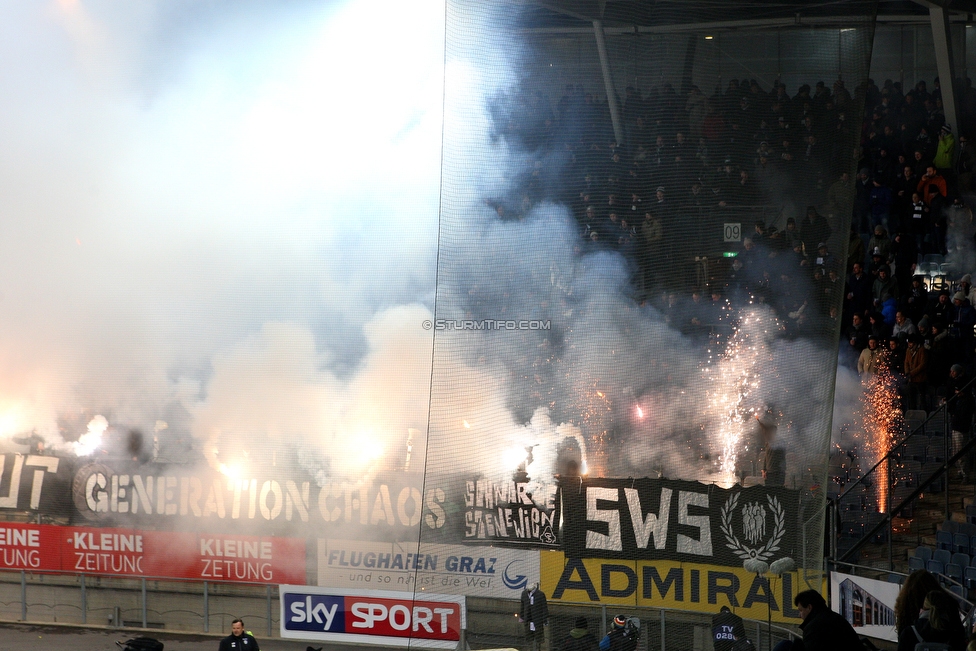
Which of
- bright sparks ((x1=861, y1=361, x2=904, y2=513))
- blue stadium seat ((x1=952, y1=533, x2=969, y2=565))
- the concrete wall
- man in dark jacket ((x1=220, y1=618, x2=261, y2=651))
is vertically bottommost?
man in dark jacket ((x1=220, y1=618, x2=261, y2=651))

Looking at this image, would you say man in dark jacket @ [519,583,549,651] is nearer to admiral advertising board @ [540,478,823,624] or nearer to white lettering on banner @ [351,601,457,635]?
admiral advertising board @ [540,478,823,624]

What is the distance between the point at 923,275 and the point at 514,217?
5.14m

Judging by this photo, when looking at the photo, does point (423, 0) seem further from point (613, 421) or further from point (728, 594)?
point (728, 594)

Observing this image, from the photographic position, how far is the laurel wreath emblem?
376 cm

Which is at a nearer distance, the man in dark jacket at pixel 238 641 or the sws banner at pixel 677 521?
the sws banner at pixel 677 521

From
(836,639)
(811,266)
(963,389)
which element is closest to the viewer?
(836,639)

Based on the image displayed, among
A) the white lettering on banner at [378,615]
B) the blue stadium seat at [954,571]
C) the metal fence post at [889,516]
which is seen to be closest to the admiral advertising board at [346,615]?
the white lettering on banner at [378,615]

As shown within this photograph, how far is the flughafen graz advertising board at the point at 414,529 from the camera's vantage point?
4.03 metres

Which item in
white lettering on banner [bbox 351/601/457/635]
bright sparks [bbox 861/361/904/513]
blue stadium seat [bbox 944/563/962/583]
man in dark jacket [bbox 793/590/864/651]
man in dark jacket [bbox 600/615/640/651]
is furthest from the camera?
bright sparks [bbox 861/361/904/513]

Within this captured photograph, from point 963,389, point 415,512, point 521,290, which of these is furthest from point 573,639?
point 963,389

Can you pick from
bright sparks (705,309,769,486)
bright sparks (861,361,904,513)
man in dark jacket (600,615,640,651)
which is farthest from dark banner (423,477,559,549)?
bright sparks (861,361,904,513)

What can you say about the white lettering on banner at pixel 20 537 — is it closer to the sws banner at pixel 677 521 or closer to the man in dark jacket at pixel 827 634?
the sws banner at pixel 677 521

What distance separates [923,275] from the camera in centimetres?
817

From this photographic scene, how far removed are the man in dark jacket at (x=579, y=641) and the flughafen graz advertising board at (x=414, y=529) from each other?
23 centimetres
